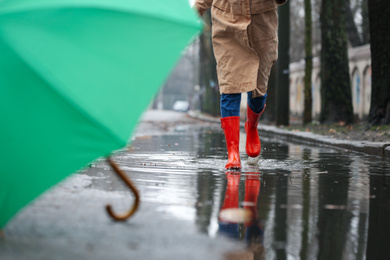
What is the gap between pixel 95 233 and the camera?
380 centimetres

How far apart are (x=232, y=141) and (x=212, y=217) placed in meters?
2.64

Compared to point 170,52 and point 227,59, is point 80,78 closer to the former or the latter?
point 170,52

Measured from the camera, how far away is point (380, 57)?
→ 44.5ft

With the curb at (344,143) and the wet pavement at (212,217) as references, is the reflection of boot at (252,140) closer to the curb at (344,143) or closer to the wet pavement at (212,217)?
the wet pavement at (212,217)

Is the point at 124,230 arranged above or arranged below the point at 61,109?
below

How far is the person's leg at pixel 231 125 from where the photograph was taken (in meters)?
6.96

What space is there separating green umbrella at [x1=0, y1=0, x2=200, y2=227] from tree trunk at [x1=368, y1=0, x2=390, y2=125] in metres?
10.2

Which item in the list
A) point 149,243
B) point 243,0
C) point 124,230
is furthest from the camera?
point 243,0

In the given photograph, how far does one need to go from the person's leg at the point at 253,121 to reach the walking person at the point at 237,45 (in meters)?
0.41

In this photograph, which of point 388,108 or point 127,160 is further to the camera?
point 388,108

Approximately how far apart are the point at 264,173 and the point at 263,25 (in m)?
1.37

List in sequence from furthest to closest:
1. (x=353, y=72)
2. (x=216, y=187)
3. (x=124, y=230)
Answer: (x=353, y=72) → (x=216, y=187) → (x=124, y=230)

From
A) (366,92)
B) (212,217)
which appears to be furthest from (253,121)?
(366,92)

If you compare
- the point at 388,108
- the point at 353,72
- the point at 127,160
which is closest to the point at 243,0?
the point at 127,160
